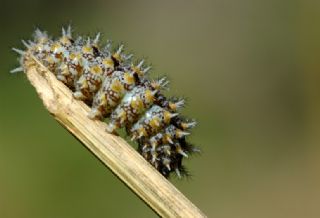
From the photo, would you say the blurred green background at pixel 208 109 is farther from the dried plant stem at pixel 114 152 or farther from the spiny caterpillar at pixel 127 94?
the dried plant stem at pixel 114 152

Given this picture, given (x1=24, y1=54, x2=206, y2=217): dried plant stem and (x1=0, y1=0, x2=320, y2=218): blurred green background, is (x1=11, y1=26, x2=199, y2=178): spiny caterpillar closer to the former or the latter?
(x1=24, y1=54, x2=206, y2=217): dried plant stem

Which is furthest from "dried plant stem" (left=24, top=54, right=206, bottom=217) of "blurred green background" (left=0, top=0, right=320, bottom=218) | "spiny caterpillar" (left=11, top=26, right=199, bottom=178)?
"blurred green background" (left=0, top=0, right=320, bottom=218)

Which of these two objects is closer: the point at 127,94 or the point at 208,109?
the point at 127,94

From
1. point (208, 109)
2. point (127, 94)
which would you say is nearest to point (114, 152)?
point (127, 94)

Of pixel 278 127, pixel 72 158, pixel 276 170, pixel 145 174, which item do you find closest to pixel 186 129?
pixel 145 174

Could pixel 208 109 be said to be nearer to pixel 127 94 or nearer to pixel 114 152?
pixel 127 94

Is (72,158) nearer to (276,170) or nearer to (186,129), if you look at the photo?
(276,170)

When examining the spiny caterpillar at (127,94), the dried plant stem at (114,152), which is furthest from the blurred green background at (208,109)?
the dried plant stem at (114,152)
